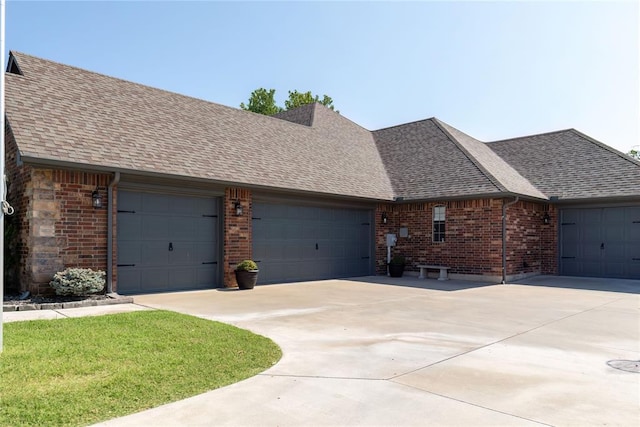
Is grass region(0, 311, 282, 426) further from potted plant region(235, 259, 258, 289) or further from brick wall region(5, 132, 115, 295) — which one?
potted plant region(235, 259, 258, 289)

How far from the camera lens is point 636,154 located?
48.5m

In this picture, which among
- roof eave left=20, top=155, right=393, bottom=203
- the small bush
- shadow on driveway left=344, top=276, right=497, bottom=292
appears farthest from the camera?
shadow on driveway left=344, top=276, right=497, bottom=292

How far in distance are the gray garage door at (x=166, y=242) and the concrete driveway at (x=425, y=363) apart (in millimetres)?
787

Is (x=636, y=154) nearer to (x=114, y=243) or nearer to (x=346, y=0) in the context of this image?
(x=346, y=0)

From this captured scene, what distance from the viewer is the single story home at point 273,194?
9.49 metres

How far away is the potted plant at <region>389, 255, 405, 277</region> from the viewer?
1568 cm

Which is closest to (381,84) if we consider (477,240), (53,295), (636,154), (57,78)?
(477,240)

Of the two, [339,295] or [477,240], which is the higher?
[477,240]

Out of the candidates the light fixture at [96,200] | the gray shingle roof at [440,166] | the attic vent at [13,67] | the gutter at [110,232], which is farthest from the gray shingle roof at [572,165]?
the attic vent at [13,67]

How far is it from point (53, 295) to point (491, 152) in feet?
59.7

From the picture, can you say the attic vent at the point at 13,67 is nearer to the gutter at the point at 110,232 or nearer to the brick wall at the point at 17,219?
the brick wall at the point at 17,219

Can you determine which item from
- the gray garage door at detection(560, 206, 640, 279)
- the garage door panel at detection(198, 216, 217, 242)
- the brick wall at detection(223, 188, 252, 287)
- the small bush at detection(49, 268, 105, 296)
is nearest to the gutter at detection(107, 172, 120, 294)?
the small bush at detection(49, 268, 105, 296)

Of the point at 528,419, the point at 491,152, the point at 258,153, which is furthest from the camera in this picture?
the point at 491,152

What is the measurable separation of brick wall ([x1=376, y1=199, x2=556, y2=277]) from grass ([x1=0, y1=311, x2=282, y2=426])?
1024 cm
